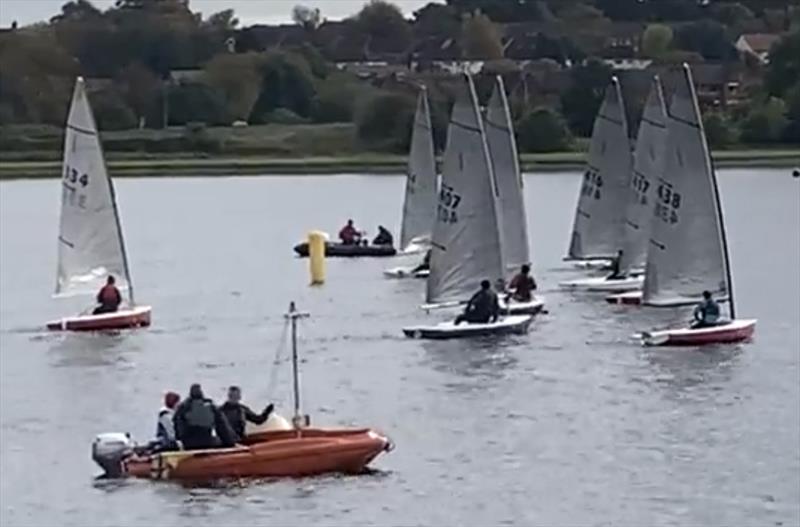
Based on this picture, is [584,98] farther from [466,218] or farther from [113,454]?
[113,454]

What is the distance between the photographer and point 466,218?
61406 millimetres

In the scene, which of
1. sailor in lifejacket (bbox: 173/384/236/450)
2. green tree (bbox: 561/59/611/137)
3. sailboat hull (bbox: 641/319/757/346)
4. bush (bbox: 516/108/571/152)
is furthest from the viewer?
green tree (bbox: 561/59/611/137)

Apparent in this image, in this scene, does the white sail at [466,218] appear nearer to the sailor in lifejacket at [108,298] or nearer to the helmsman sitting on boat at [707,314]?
the helmsman sitting on boat at [707,314]

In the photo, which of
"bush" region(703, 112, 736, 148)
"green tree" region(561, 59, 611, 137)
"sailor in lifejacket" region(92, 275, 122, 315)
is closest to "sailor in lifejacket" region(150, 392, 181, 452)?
→ "sailor in lifejacket" region(92, 275, 122, 315)

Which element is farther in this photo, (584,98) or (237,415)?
(584,98)

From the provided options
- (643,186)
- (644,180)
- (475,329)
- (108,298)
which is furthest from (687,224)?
(108,298)

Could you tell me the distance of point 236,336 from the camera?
67.4 metres

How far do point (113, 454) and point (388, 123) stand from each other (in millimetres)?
123697

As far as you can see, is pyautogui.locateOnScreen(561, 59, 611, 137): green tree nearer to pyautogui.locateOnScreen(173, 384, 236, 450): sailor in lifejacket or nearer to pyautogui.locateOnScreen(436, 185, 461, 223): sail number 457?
pyautogui.locateOnScreen(436, 185, 461, 223): sail number 457

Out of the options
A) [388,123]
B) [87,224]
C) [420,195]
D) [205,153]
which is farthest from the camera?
[205,153]

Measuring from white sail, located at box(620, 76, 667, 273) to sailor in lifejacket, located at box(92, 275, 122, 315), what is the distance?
1267 centimetres

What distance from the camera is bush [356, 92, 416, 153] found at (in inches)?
6462

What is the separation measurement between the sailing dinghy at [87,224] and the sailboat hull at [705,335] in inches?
518

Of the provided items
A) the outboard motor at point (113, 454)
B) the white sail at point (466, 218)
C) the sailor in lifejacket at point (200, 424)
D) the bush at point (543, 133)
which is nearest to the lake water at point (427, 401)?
the outboard motor at point (113, 454)
